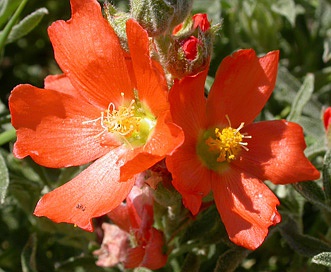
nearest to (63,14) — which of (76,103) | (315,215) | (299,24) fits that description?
(299,24)

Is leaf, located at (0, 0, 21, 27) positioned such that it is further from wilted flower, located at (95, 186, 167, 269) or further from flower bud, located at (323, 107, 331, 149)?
flower bud, located at (323, 107, 331, 149)

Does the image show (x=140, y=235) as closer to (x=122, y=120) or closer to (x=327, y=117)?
(x=122, y=120)

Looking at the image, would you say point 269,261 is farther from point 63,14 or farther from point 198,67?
point 63,14

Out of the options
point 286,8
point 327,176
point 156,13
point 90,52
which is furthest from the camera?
point 286,8

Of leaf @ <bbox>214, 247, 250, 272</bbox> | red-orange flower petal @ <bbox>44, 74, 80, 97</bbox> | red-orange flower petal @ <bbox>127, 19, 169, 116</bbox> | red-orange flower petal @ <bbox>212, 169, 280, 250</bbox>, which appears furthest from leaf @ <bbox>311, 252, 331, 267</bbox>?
red-orange flower petal @ <bbox>44, 74, 80, 97</bbox>

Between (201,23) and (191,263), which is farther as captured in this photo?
(191,263)

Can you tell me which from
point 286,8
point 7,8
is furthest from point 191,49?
point 286,8
